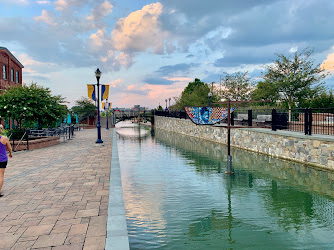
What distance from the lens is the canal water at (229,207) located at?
5598 mm

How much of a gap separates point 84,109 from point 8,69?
107 feet

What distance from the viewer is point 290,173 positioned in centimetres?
1173

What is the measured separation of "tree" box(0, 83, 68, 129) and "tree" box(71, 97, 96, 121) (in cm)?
4610

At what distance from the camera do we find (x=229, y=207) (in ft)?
25.0

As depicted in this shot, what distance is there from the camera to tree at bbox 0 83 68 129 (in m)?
18.1

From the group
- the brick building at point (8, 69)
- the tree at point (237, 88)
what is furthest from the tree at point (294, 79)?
the brick building at point (8, 69)

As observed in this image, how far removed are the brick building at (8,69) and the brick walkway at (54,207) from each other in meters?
Answer: 25.2

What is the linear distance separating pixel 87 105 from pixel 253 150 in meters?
53.9

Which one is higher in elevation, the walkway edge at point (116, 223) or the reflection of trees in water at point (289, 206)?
the walkway edge at point (116, 223)

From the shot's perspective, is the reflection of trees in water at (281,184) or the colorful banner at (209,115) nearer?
→ the reflection of trees in water at (281,184)

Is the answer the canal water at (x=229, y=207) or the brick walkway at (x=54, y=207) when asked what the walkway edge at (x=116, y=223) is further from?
the canal water at (x=229, y=207)

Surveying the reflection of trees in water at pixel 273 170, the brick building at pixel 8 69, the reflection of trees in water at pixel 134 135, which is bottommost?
the reflection of trees in water at pixel 273 170

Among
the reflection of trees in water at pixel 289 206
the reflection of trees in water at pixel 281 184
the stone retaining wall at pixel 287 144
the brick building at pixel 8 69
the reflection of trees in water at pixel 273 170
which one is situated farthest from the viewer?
the brick building at pixel 8 69

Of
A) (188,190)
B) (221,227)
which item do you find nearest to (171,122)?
(188,190)
